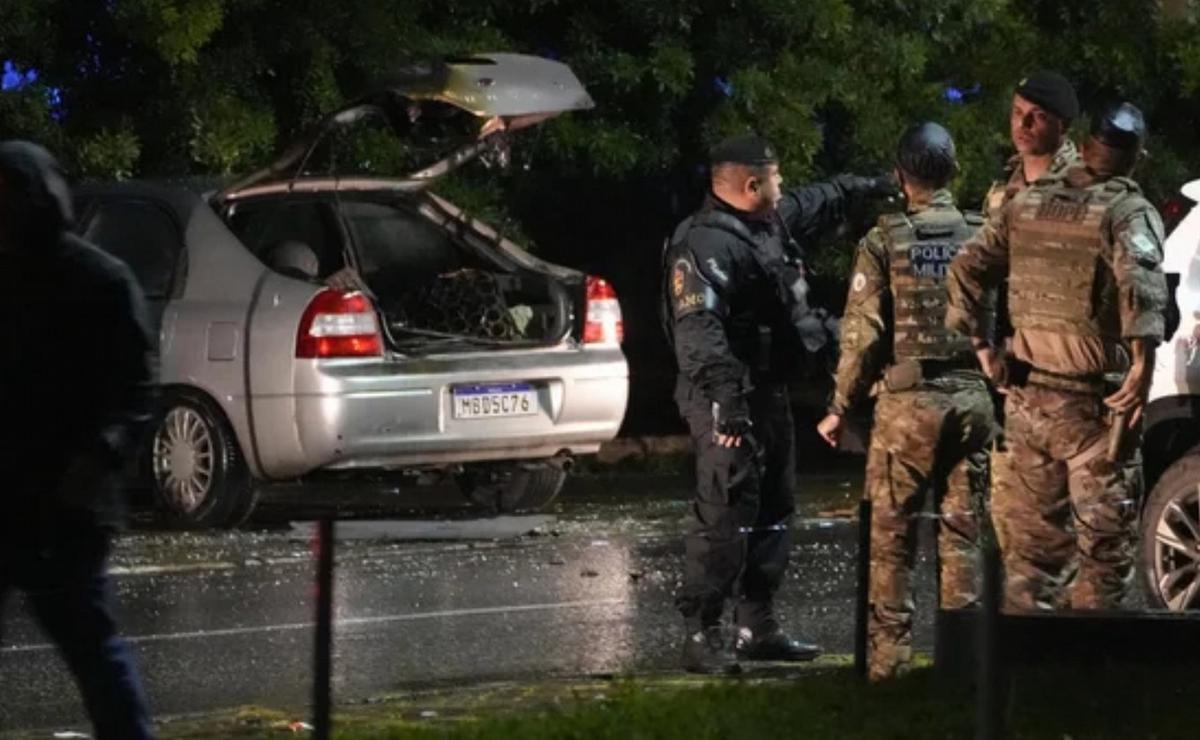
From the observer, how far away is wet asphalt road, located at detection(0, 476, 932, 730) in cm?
1070

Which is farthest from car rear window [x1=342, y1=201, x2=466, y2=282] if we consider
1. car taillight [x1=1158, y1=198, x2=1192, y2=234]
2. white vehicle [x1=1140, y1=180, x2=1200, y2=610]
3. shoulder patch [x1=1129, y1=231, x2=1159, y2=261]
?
shoulder patch [x1=1129, y1=231, x2=1159, y2=261]

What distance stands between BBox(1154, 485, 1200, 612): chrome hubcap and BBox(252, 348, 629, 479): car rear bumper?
410cm

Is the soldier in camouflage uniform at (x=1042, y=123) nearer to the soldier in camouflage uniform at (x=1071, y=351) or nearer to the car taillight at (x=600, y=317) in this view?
the soldier in camouflage uniform at (x=1071, y=351)

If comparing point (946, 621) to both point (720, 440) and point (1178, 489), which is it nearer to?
point (720, 440)

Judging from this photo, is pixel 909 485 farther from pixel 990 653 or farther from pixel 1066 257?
pixel 990 653

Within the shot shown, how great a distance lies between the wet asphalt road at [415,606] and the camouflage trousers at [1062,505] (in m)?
1.71

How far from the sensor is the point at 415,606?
12.6 m

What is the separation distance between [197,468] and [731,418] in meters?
4.92

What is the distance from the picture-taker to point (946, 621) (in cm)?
932

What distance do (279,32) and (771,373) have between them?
7907 millimetres

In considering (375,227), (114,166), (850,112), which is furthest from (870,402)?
(850,112)

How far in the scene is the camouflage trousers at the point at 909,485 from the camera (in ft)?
33.3

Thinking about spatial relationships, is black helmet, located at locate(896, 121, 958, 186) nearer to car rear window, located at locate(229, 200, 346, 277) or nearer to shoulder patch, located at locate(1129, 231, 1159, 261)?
shoulder patch, located at locate(1129, 231, 1159, 261)

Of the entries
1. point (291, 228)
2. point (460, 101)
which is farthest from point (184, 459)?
point (460, 101)
